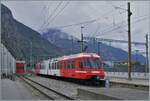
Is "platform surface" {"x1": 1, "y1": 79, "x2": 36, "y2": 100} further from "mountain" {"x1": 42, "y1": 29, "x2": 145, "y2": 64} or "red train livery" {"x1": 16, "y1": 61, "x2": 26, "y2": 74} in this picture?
"red train livery" {"x1": 16, "y1": 61, "x2": 26, "y2": 74}

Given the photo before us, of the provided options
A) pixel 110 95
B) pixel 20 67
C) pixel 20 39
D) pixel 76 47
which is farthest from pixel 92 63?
pixel 20 39

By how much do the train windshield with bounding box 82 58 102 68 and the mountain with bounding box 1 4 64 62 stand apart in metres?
65.3

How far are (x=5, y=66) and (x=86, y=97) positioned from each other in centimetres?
4557

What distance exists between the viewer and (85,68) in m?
35.8

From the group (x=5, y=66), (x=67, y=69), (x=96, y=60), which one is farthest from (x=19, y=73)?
(x=96, y=60)

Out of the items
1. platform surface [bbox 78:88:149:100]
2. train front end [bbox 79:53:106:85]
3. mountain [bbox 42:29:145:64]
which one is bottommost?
platform surface [bbox 78:88:149:100]

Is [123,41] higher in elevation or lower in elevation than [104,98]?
higher

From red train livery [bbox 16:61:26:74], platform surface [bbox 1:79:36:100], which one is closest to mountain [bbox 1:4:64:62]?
red train livery [bbox 16:61:26:74]

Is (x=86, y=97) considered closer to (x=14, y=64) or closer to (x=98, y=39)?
(x=98, y=39)

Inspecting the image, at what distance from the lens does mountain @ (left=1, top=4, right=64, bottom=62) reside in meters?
A: 108

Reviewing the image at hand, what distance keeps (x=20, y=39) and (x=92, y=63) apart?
258ft

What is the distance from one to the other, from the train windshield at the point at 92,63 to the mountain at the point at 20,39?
65255 mm

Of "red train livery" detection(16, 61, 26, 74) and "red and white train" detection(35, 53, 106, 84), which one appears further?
"red train livery" detection(16, 61, 26, 74)

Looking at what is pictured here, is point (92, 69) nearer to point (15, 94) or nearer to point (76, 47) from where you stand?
point (15, 94)
